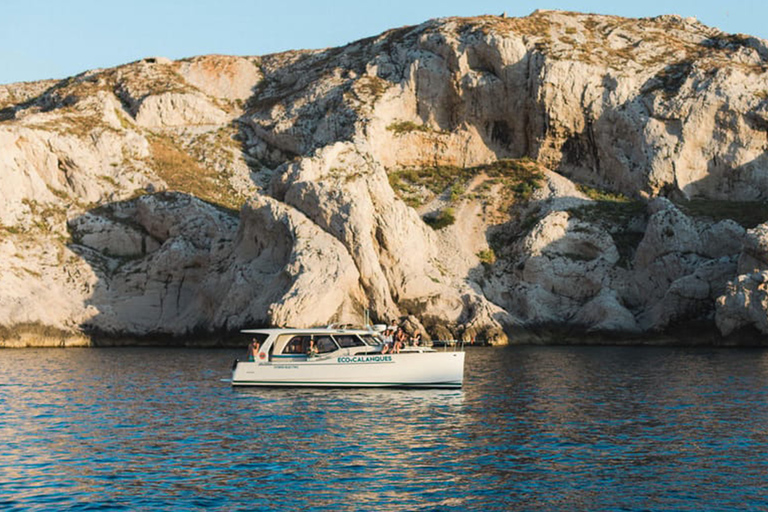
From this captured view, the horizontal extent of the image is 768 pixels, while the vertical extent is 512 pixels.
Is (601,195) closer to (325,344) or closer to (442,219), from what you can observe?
(442,219)

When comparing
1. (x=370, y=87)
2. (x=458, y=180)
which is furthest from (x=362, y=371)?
(x=370, y=87)

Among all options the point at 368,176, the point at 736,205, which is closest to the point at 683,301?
the point at 736,205

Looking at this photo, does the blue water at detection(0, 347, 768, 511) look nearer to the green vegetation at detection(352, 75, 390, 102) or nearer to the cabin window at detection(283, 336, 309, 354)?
the cabin window at detection(283, 336, 309, 354)

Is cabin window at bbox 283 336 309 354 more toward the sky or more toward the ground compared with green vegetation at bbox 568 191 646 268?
more toward the ground

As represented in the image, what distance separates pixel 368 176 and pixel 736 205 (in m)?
36.1

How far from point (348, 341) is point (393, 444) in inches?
615

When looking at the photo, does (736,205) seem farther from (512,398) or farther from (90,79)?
(90,79)

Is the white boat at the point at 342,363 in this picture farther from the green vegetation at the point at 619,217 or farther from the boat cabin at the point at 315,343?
the green vegetation at the point at 619,217

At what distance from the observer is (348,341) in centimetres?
4294

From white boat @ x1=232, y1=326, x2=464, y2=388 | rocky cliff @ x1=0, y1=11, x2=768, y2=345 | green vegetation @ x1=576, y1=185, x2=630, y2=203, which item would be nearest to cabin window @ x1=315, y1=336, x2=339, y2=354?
white boat @ x1=232, y1=326, x2=464, y2=388

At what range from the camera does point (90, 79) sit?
395ft

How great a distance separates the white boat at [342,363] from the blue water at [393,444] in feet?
2.72

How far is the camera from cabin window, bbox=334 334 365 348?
42.8m

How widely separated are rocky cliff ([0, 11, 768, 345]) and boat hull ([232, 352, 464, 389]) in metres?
23.5
